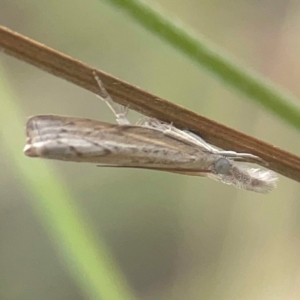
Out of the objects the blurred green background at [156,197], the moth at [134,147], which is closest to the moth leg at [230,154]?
the moth at [134,147]

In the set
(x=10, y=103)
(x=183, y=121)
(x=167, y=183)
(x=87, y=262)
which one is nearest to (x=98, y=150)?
(x=183, y=121)

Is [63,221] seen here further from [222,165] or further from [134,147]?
[222,165]

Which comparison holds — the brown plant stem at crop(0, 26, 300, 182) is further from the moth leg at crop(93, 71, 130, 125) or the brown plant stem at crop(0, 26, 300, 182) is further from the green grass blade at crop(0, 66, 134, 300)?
the green grass blade at crop(0, 66, 134, 300)

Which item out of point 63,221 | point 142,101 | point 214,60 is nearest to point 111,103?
point 142,101

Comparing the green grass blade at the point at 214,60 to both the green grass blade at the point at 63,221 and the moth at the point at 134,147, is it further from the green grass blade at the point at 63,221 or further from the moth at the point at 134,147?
the green grass blade at the point at 63,221

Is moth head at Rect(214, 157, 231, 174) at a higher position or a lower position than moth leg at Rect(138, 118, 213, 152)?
lower

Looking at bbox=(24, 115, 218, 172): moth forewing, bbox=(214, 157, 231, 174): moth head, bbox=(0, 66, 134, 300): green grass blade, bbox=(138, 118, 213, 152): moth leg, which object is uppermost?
bbox=(138, 118, 213, 152): moth leg

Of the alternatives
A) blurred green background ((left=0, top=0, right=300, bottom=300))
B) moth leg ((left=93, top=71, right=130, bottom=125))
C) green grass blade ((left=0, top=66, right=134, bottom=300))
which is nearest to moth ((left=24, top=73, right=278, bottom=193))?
moth leg ((left=93, top=71, right=130, bottom=125))
